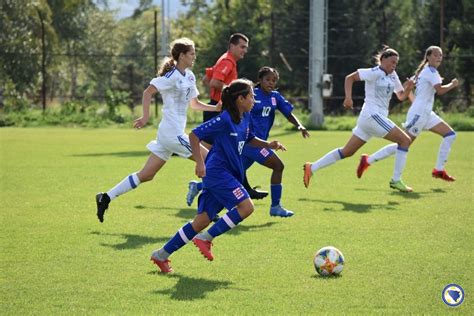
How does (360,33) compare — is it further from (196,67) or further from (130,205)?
(130,205)

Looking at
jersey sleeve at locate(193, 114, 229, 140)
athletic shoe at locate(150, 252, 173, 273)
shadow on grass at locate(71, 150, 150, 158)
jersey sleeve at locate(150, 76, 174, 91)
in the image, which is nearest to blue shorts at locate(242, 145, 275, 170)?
jersey sleeve at locate(150, 76, 174, 91)

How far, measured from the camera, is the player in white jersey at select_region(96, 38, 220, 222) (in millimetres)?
9750

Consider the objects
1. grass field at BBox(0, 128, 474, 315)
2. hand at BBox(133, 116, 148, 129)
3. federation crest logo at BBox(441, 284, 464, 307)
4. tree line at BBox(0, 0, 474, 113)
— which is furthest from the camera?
tree line at BBox(0, 0, 474, 113)

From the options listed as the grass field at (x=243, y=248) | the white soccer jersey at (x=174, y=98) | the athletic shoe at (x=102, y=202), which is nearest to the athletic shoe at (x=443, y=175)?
the grass field at (x=243, y=248)

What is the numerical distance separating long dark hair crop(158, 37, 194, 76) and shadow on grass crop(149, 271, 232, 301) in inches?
125

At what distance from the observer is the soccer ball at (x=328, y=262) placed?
7195 millimetres

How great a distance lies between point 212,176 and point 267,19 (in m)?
32.0

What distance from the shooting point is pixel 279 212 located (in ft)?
34.0

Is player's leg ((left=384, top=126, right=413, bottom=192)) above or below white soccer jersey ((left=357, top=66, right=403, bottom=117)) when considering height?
below

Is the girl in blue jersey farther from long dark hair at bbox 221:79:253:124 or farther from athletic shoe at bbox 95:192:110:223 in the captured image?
athletic shoe at bbox 95:192:110:223

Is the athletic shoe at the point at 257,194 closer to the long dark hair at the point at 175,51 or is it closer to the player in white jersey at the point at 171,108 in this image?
the player in white jersey at the point at 171,108

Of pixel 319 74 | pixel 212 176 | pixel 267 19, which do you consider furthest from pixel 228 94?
pixel 267 19

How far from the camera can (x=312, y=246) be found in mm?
8477

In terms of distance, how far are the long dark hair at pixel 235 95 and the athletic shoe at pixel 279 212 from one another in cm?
316
